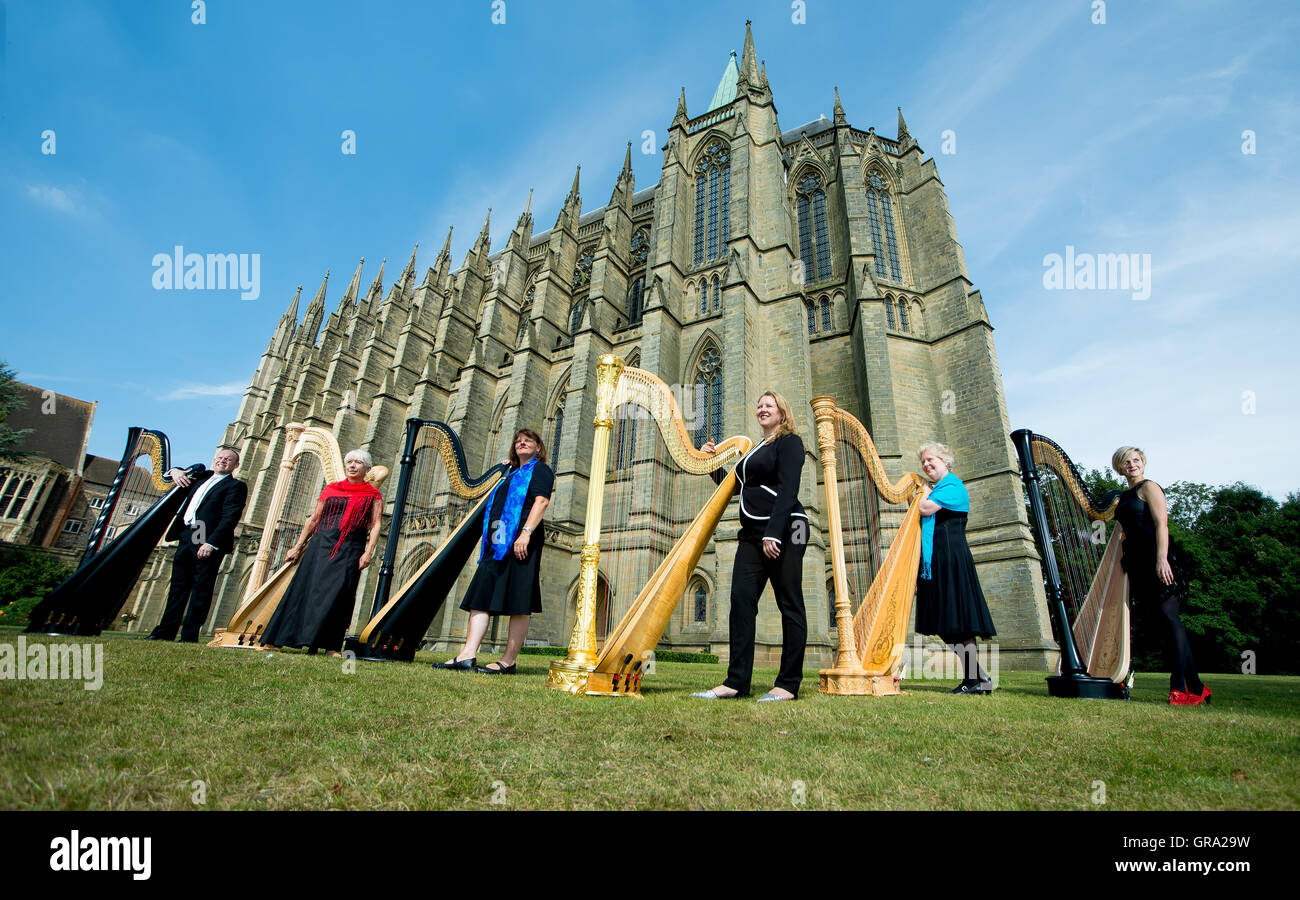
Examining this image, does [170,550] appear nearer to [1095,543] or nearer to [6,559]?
[6,559]

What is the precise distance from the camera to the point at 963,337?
60.6 feet

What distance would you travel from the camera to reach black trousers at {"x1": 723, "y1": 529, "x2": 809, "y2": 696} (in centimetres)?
441

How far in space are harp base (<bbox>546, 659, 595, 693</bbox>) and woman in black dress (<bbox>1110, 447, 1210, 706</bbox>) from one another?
475 cm

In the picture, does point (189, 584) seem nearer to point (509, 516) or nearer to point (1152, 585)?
point (509, 516)

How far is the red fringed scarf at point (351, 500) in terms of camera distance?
6.23 meters

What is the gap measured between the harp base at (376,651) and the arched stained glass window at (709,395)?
14.3 metres

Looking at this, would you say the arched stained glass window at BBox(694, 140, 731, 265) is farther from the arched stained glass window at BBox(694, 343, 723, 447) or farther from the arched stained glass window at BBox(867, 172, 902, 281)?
the arched stained glass window at BBox(867, 172, 902, 281)

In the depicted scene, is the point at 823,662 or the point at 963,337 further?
the point at 963,337

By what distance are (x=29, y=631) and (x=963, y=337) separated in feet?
71.7

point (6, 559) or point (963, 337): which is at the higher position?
point (963, 337)

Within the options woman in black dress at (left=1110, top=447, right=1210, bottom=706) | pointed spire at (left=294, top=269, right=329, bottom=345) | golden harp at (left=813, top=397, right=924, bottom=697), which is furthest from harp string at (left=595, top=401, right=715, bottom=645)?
pointed spire at (left=294, top=269, right=329, bottom=345)

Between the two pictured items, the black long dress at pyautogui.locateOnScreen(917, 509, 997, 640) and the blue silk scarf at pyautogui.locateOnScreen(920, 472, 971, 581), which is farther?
the blue silk scarf at pyautogui.locateOnScreen(920, 472, 971, 581)

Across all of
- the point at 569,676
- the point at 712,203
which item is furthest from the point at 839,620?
the point at 712,203
